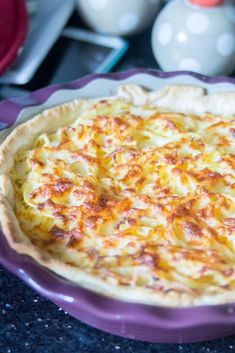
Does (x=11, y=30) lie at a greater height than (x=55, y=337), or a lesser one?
greater

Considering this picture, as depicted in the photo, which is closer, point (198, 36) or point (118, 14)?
point (198, 36)

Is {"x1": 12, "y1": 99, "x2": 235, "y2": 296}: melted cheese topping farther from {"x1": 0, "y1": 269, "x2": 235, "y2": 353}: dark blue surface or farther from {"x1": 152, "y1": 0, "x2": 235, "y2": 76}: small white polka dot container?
{"x1": 152, "y1": 0, "x2": 235, "y2": 76}: small white polka dot container

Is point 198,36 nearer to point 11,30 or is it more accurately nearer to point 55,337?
point 11,30

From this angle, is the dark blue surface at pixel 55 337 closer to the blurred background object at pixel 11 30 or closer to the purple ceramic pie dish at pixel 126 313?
the purple ceramic pie dish at pixel 126 313

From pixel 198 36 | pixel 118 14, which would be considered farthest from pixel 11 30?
pixel 198 36

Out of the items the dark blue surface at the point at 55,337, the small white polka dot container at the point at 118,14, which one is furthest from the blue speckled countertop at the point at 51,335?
the small white polka dot container at the point at 118,14

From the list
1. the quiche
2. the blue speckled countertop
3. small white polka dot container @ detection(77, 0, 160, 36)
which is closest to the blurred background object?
small white polka dot container @ detection(77, 0, 160, 36)

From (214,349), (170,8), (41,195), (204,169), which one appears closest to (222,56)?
(170,8)

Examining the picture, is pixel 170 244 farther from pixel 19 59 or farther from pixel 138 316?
pixel 19 59
